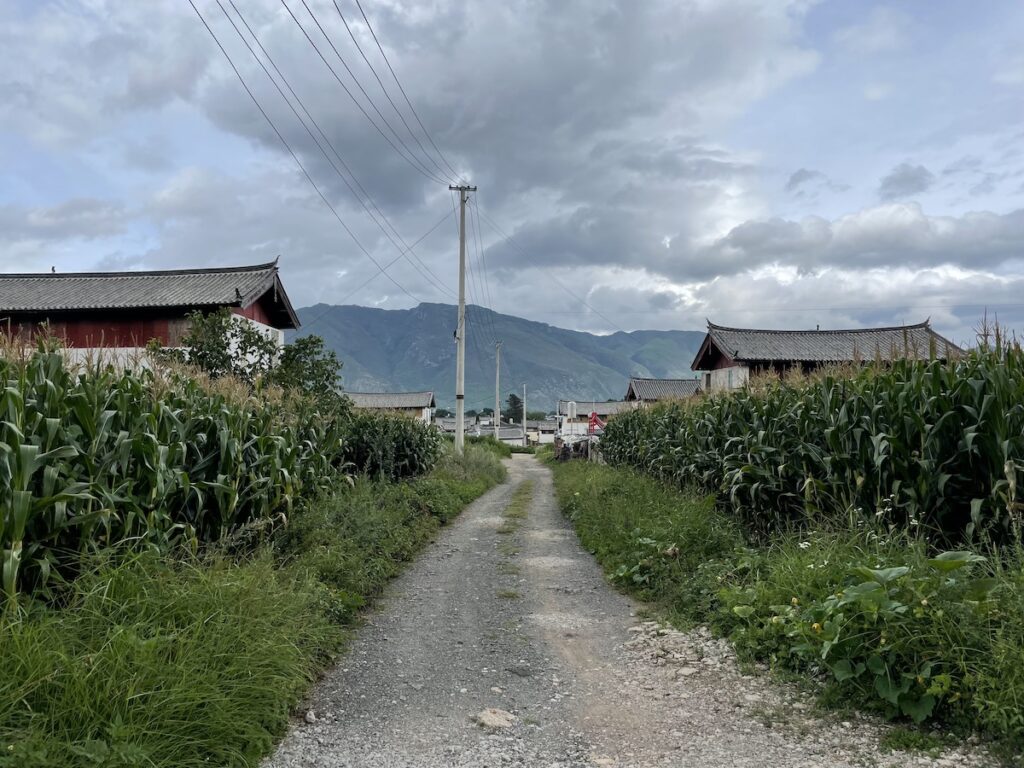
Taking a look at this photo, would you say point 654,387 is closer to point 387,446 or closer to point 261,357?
point 387,446

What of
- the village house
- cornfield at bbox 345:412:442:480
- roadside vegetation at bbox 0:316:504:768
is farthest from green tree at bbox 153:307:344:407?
the village house

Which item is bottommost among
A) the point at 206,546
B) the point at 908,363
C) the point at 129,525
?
the point at 206,546

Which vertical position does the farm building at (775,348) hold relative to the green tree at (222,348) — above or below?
above

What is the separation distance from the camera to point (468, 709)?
4.39 m

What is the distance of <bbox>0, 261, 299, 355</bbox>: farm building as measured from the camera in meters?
24.5

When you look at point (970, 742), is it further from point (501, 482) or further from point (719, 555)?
point (501, 482)

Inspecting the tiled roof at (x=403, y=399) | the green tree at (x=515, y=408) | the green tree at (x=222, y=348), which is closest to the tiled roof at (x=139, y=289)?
the green tree at (x=222, y=348)

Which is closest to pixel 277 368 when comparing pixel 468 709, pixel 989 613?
pixel 468 709

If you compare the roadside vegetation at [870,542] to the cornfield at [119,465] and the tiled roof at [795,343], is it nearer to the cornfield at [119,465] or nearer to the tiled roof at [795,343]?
the cornfield at [119,465]

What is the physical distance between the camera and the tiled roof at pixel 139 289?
24500 millimetres

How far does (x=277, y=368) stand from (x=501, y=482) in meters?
16.0

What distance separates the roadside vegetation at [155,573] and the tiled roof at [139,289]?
17356mm

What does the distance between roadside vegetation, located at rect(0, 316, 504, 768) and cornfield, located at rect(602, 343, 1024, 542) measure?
4901mm

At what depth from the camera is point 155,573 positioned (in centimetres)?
461
